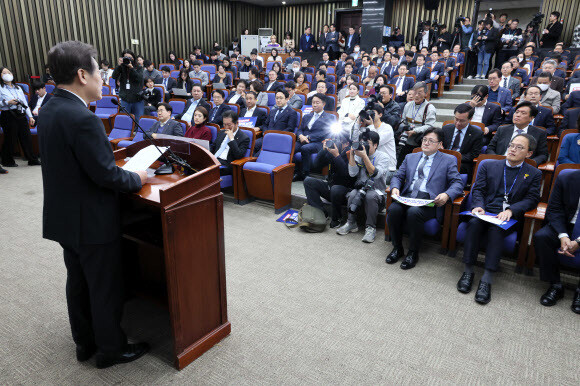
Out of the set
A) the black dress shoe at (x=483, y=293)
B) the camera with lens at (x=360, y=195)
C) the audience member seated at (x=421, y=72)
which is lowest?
the black dress shoe at (x=483, y=293)

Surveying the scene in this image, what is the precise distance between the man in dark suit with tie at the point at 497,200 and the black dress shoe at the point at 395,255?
0.45 meters

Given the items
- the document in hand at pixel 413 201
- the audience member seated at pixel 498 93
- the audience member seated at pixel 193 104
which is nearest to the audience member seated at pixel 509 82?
the audience member seated at pixel 498 93

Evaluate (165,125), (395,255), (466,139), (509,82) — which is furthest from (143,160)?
(509,82)

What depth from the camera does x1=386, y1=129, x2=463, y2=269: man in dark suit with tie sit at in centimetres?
263

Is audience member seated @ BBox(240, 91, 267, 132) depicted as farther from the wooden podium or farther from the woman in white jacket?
the wooden podium

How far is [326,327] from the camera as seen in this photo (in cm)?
198

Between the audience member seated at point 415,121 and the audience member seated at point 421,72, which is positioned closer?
the audience member seated at point 415,121

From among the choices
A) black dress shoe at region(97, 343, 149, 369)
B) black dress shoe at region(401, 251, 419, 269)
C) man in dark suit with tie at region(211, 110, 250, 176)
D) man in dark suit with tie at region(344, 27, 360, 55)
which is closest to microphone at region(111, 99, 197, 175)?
black dress shoe at region(97, 343, 149, 369)

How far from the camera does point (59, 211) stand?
139cm

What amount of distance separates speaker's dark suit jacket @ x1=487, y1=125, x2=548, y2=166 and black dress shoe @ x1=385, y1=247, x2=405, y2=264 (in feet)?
4.49

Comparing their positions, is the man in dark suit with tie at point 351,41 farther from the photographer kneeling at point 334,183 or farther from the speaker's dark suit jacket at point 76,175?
the speaker's dark suit jacket at point 76,175

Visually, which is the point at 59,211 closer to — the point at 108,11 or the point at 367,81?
the point at 367,81

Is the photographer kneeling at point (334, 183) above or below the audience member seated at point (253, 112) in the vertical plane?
below

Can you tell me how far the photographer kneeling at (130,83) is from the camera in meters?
5.27
